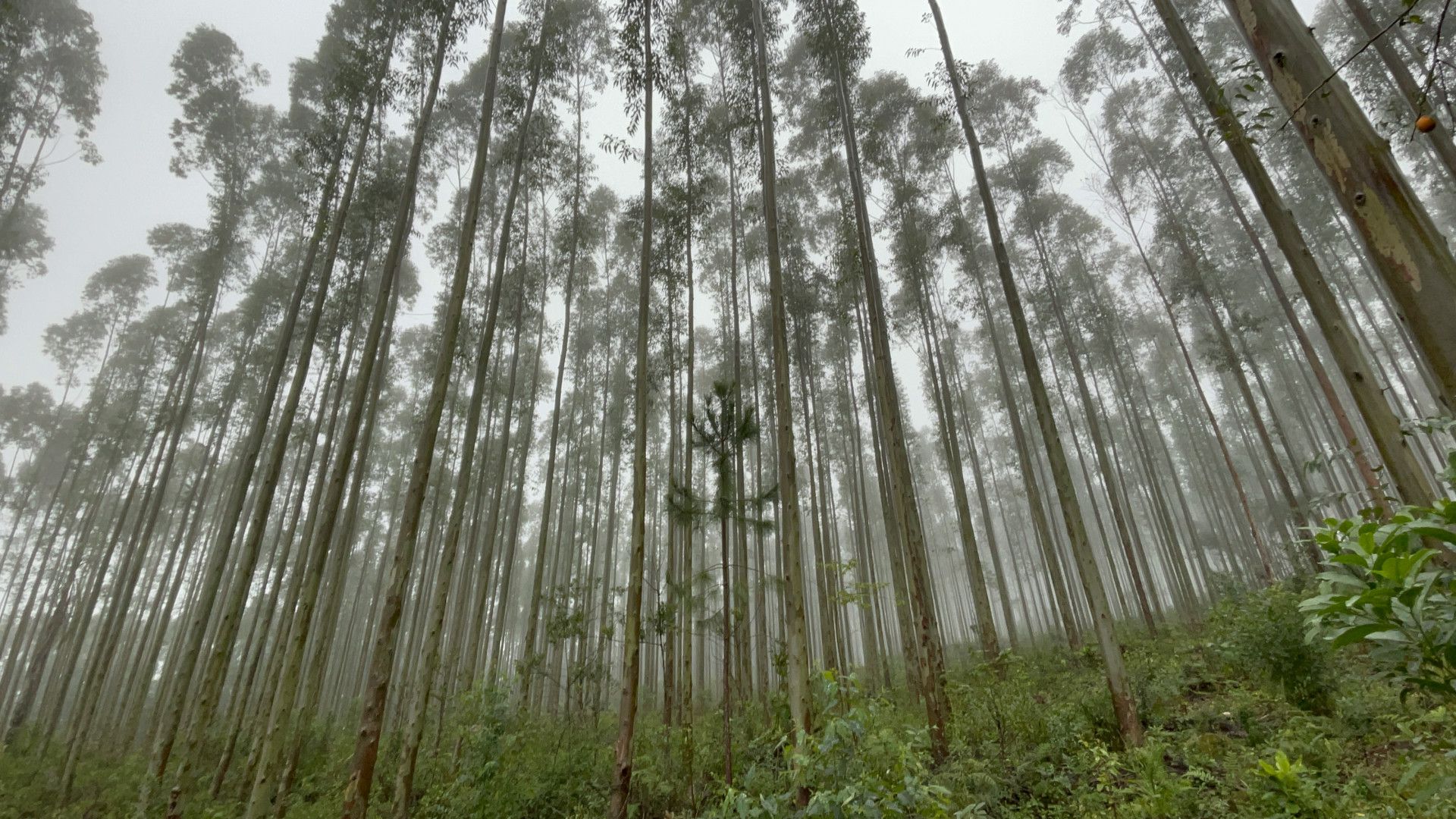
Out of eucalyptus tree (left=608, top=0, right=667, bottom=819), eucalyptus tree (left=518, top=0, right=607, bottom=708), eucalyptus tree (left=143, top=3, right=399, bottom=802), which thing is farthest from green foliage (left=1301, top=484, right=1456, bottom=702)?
eucalyptus tree (left=518, top=0, right=607, bottom=708)

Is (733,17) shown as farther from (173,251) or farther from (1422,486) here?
(173,251)

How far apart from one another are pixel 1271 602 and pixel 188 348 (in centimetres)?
1899

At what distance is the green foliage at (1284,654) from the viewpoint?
4.99m

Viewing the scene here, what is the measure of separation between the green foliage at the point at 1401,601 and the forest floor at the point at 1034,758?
153 mm

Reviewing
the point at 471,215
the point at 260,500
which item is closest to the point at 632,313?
the point at 471,215

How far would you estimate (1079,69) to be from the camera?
14297 mm

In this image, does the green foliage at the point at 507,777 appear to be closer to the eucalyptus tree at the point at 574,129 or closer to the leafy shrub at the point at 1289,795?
the eucalyptus tree at the point at 574,129

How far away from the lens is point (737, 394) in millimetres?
8797

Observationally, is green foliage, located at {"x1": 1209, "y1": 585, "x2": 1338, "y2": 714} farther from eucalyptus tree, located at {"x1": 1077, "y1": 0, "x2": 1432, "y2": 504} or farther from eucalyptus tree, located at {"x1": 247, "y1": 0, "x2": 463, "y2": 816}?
eucalyptus tree, located at {"x1": 247, "y1": 0, "x2": 463, "y2": 816}

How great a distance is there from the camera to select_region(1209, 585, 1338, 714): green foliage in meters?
4.99

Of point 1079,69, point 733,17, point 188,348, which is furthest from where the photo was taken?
point 1079,69

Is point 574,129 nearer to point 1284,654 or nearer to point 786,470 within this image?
point 786,470

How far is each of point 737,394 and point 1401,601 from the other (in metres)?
7.36

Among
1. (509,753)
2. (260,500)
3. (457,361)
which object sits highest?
(457,361)
